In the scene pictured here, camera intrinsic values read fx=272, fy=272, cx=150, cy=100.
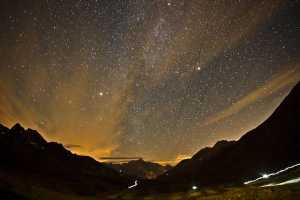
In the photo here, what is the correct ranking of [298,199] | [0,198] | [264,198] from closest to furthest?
1. [298,199]
2. [0,198]
3. [264,198]

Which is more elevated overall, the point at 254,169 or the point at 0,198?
the point at 254,169

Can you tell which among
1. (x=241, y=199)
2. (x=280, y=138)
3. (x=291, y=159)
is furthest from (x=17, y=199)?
(x=280, y=138)

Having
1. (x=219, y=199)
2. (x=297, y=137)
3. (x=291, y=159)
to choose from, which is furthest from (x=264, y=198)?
(x=297, y=137)

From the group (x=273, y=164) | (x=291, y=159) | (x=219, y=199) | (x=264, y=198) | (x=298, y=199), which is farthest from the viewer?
(x=273, y=164)

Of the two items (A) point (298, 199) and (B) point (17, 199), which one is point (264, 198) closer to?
(A) point (298, 199)

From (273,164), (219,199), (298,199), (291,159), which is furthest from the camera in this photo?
(273,164)

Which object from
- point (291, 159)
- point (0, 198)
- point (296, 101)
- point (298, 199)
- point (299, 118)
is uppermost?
point (296, 101)

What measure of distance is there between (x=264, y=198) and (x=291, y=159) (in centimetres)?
12292

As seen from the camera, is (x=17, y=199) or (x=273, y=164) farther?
(x=273, y=164)

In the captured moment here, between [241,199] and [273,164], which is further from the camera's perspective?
[273,164]

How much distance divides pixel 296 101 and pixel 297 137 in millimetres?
31458

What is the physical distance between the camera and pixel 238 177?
19550 cm

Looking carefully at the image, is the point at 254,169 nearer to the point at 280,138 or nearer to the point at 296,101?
the point at 280,138

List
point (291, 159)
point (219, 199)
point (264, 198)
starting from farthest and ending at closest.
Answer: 1. point (291, 159)
2. point (219, 199)
3. point (264, 198)
